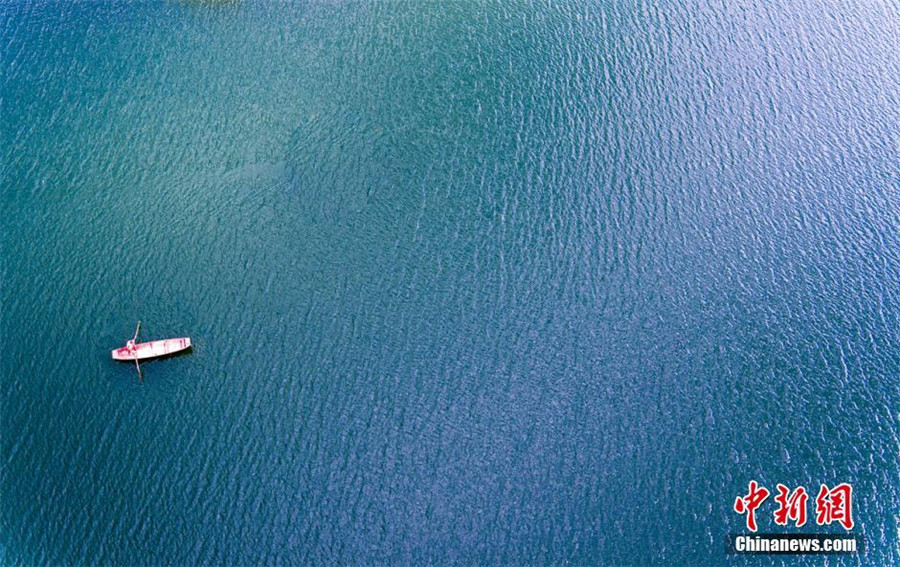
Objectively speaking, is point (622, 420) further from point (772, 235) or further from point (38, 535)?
point (38, 535)

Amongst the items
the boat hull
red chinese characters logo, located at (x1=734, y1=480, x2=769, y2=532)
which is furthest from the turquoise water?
the boat hull

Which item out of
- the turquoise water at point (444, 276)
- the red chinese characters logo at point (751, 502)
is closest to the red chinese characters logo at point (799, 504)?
the red chinese characters logo at point (751, 502)

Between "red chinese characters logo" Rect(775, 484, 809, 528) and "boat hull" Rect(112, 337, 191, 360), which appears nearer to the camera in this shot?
"red chinese characters logo" Rect(775, 484, 809, 528)

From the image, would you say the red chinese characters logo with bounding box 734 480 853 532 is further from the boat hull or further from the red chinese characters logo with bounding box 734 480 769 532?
the boat hull

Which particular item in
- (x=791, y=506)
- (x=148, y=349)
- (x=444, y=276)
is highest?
(x=444, y=276)

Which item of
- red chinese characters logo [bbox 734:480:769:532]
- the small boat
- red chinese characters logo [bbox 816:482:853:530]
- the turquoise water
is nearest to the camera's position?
red chinese characters logo [bbox 734:480:769:532]

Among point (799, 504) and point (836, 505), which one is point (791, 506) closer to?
point (799, 504)

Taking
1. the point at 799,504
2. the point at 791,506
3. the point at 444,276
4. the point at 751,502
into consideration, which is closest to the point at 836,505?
the point at 799,504
